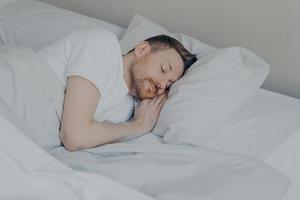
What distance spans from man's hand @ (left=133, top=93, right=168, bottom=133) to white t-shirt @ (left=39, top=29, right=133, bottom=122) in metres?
0.06

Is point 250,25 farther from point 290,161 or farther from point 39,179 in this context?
point 39,179

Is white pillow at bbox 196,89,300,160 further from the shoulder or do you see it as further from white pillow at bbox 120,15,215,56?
the shoulder

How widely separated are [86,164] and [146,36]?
23.7 inches

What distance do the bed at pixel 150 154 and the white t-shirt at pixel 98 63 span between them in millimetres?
53

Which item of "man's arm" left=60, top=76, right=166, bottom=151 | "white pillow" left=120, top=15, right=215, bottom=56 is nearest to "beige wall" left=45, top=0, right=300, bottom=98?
"white pillow" left=120, top=15, right=215, bottom=56

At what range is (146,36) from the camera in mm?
1551

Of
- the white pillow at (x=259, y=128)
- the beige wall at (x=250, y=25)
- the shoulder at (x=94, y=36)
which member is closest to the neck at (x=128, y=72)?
the shoulder at (x=94, y=36)

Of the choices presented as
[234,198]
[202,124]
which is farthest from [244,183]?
[202,124]

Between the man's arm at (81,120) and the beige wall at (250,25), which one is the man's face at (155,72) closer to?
the man's arm at (81,120)

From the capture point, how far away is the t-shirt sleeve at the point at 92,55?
1181 millimetres

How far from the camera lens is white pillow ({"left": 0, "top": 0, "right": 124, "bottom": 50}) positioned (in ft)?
5.47

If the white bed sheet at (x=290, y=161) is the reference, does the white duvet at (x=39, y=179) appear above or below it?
above

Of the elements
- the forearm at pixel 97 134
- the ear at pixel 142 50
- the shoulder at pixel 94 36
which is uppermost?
the shoulder at pixel 94 36

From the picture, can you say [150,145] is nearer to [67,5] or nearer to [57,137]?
[57,137]
